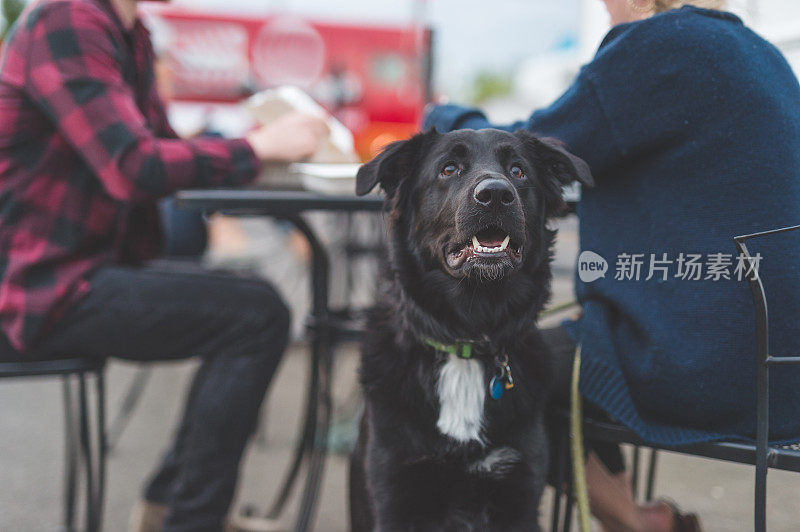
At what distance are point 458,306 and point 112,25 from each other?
1.18m

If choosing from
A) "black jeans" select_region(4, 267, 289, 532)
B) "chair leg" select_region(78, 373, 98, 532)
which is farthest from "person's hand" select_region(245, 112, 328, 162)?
"chair leg" select_region(78, 373, 98, 532)

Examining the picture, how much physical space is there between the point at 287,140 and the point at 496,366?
89 centimetres

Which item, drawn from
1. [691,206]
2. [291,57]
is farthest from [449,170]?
[291,57]

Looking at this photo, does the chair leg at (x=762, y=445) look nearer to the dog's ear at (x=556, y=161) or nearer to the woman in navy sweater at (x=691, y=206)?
the woman in navy sweater at (x=691, y=206)

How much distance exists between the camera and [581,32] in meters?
4.37

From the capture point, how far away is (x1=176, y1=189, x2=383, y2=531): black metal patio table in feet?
5.59

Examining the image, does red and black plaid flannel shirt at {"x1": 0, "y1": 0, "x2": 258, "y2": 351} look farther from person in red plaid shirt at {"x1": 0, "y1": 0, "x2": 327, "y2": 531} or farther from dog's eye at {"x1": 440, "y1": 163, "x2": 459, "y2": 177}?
dog's eye at {"x1": 440, "y1": 163, "x2": 459, "y2": 177}

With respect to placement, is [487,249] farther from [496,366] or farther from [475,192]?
[496,366]

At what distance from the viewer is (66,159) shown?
5.81 ft

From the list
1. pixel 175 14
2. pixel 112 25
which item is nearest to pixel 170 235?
pixel 112 25

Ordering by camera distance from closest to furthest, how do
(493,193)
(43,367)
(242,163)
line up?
(493,193) → (43,367) → (242,163)

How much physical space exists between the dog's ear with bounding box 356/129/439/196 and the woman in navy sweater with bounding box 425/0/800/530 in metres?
0.30

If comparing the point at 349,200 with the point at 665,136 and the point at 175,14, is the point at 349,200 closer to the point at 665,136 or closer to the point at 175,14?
the point at 665,136

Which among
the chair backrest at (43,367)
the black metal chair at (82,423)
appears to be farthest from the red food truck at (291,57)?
the chair backrest at (43,367)
